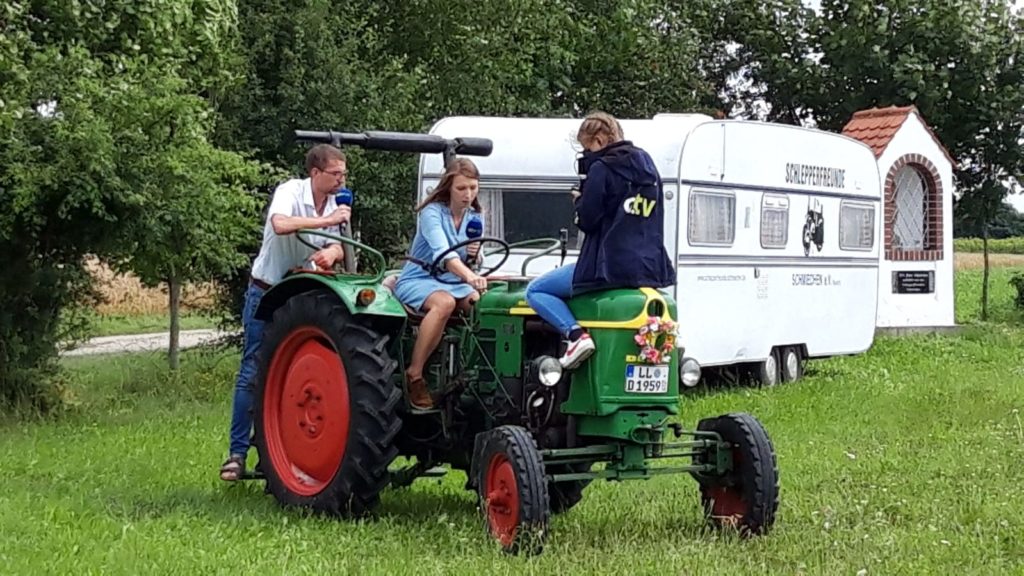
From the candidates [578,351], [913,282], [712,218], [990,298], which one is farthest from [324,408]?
[990,298]

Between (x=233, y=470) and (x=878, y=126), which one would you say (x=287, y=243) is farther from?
(x=878, y=126)

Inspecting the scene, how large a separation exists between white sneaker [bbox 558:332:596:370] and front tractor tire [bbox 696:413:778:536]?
0.87 meters

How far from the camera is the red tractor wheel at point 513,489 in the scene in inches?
236

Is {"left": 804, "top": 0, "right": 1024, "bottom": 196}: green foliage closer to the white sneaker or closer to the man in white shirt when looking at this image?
the man in white shirt

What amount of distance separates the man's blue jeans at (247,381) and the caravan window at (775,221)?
25.5ft

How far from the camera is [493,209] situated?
44.2 ft

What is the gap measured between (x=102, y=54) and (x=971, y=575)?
9.14m

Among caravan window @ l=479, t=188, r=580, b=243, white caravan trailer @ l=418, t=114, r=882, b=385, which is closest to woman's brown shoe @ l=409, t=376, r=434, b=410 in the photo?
white caravan trailer @ l=418, t=114, r=882, b=385

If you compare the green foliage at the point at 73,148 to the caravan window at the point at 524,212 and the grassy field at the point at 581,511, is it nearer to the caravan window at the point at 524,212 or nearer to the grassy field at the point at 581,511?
the grassy field at the point at 581,511

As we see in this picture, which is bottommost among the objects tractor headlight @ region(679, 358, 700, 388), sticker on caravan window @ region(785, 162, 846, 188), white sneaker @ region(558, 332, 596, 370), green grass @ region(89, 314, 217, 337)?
green grass @ region(89, 314, 217, 337)

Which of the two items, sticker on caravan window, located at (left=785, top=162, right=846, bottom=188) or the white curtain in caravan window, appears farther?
sticker on caravan window, located at (left=785, top=162, right=846, bottom=188)

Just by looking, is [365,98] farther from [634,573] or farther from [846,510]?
[634,573]

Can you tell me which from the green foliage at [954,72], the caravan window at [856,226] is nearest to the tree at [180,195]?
the caravan window at [856,226]

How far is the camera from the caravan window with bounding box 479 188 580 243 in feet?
43.5
